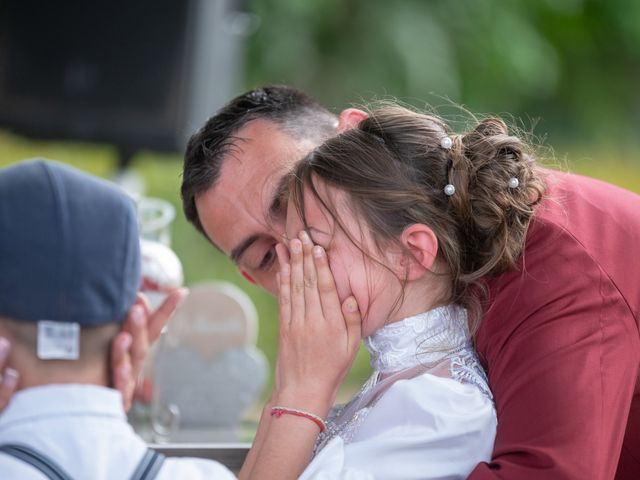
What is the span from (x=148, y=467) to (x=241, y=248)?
84 centimetres

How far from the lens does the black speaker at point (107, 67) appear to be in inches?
168

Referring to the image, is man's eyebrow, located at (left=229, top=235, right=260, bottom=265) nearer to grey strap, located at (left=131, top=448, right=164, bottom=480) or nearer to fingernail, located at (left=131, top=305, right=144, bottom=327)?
fingernail, located at (left=131, top=305, right=144, bottom=327)

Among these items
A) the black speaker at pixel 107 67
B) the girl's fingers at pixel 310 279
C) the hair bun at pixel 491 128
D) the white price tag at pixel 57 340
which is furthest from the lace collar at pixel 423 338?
the black speaker at pixel 107 67

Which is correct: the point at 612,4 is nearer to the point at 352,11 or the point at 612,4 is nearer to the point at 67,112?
the point at 352,11

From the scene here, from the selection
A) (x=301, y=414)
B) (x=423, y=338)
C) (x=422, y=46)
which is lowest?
(x=422, y=46)

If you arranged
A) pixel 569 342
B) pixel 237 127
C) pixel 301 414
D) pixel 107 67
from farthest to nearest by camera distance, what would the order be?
pixel 107 67, pixel 237 127, pixel 301 414, pixel 569 342

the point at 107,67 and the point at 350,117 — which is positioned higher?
the point at 350,117

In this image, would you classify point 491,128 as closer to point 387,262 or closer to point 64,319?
point 387,262

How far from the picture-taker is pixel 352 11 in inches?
304

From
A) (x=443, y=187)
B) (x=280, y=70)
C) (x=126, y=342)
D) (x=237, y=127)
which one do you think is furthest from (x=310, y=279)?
(x=280, y=70)

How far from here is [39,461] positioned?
1230mm

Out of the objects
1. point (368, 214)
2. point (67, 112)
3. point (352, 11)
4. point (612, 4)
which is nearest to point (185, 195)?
point (368, 214)

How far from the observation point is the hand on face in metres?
1.61

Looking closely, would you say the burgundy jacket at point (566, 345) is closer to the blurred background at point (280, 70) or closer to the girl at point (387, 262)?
the girl at point (387, 262)
